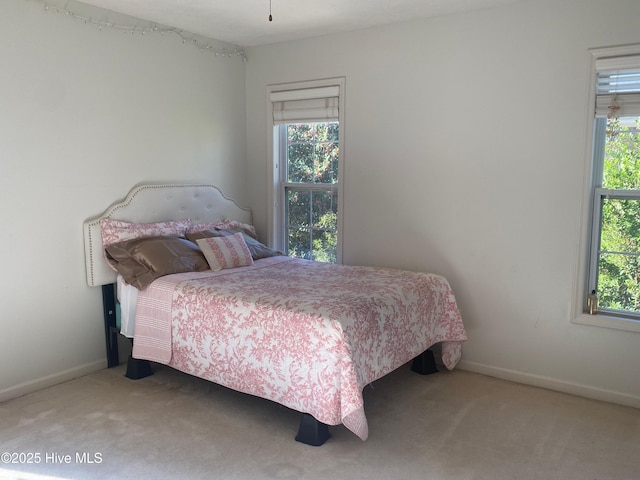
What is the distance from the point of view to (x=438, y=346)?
3797 millimetres

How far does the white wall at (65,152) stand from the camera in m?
3.14

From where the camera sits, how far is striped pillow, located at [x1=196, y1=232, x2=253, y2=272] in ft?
11.9

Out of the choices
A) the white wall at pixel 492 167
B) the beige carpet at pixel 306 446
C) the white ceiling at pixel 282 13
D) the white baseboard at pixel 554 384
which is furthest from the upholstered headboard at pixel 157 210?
the white baseboard at pixel 554 384

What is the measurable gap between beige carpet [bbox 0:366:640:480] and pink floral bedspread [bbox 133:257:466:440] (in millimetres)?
204

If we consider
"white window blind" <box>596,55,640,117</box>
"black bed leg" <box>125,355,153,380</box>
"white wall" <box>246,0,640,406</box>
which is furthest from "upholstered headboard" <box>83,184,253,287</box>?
"white window blind" <box>596,55,640,117</box>

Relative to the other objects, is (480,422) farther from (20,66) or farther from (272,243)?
(20,66)

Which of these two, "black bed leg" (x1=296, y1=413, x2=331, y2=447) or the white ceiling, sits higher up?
the white ceiling

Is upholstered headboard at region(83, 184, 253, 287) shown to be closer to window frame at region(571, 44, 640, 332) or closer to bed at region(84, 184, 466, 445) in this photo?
bed at region(84, 184, 466, 445)

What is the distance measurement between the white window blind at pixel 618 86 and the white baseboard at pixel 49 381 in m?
3.56

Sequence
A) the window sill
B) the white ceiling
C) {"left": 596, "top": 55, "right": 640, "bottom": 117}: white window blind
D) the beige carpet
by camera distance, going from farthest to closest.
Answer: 1. the white ceiling
2. the window sill
3. {"left": 596, "top": 55, "right": 640, "bottom": 117}: white window blind
4. the beige carpet

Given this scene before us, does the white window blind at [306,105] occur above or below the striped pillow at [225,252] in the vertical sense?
above

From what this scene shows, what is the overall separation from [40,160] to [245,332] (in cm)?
168

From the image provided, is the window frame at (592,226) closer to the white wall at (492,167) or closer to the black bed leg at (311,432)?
the white wall at (492,167)

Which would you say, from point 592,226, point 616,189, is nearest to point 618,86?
point 616,189
